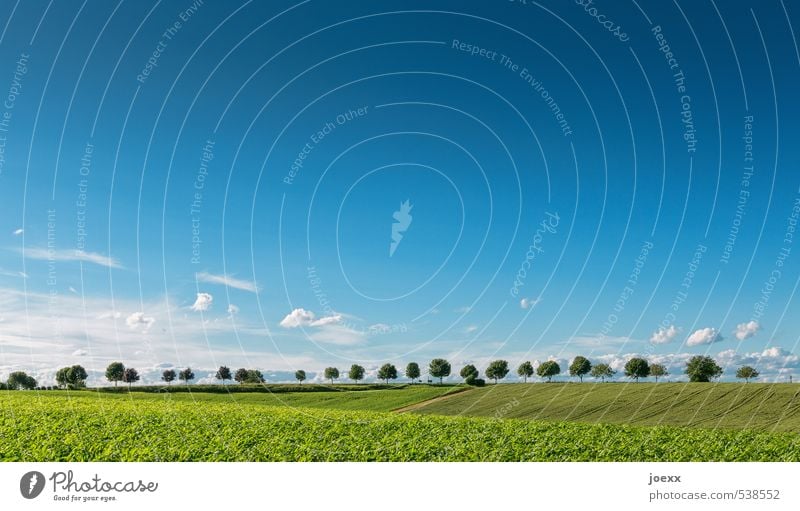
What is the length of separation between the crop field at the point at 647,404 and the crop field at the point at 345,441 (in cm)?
2437

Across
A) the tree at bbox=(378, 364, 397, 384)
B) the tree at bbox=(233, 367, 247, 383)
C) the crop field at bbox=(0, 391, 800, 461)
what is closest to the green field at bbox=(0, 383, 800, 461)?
the crop field at bbox=(0, 391, 800, 461)

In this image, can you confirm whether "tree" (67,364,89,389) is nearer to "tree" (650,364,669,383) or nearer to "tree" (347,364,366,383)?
"tree" (347,364,366,383)

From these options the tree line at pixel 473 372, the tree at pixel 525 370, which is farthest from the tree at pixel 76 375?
the tree at pixel 525 370

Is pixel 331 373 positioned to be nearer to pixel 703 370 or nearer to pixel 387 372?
pixel 387 372

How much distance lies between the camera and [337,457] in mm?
19812

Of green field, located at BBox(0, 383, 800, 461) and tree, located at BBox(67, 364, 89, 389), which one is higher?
tree, located at BBox(67, 364, 89, 389)

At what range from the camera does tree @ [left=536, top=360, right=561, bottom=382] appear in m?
102

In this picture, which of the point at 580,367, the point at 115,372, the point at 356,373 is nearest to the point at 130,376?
the point at 115,372

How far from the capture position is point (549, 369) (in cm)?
10400

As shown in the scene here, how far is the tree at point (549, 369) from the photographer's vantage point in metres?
102

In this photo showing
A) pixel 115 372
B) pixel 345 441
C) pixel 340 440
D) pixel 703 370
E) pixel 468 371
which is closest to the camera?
pixel 345 441

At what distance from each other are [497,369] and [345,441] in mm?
97953

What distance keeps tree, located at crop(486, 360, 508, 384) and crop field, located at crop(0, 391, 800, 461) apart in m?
87.8
